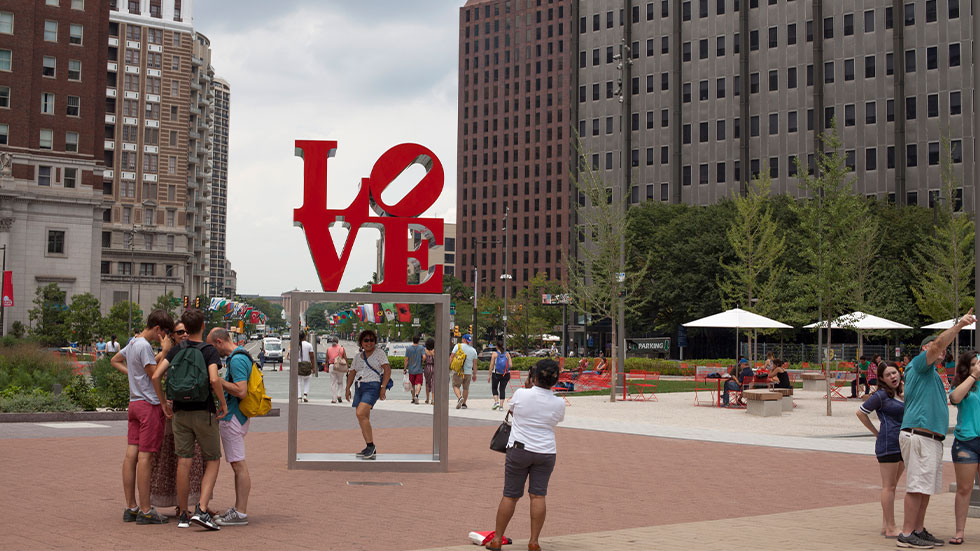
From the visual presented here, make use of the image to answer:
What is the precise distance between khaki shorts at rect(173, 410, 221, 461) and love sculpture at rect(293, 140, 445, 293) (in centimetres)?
539

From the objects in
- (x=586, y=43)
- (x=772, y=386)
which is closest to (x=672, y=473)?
(x=772, y=386)

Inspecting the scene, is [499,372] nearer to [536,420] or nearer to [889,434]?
[889,434]

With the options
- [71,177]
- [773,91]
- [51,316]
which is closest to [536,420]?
[51,316]

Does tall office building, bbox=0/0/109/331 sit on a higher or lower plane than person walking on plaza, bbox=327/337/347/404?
higher

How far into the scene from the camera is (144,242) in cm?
10906

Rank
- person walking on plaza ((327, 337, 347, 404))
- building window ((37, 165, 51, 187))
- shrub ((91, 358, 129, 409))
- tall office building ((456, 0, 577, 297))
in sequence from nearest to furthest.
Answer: shrub ((91, 358, 129, 409)) → person walking on plaza ((327, 337, 347, 404)) → building window ((37, 165, 51, 187)) → tall office building ((456, 0, 577, 297))

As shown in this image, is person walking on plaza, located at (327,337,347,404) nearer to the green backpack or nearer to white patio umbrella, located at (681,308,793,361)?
white patio umbrella, located at (681,308,793,361)

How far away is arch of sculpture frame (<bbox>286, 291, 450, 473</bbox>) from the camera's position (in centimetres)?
1292

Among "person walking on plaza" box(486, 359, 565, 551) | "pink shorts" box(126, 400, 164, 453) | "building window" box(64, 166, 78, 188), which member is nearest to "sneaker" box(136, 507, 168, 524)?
"pink shorts" box(126, 400, 164, 453)

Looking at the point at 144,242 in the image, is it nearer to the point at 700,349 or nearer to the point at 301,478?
the point at 700,349

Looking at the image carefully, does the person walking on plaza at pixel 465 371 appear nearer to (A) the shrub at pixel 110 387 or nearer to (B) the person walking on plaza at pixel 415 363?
(B) the person walking on plaza at pixel 415 363

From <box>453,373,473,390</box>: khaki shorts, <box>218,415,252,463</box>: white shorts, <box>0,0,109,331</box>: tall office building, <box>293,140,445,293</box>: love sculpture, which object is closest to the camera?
<box>218,415,252,463</box>: white shorts

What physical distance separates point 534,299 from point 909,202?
3676 cm

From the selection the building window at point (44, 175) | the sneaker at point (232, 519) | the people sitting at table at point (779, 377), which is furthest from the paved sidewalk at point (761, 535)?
the building window at point (44, 175)
